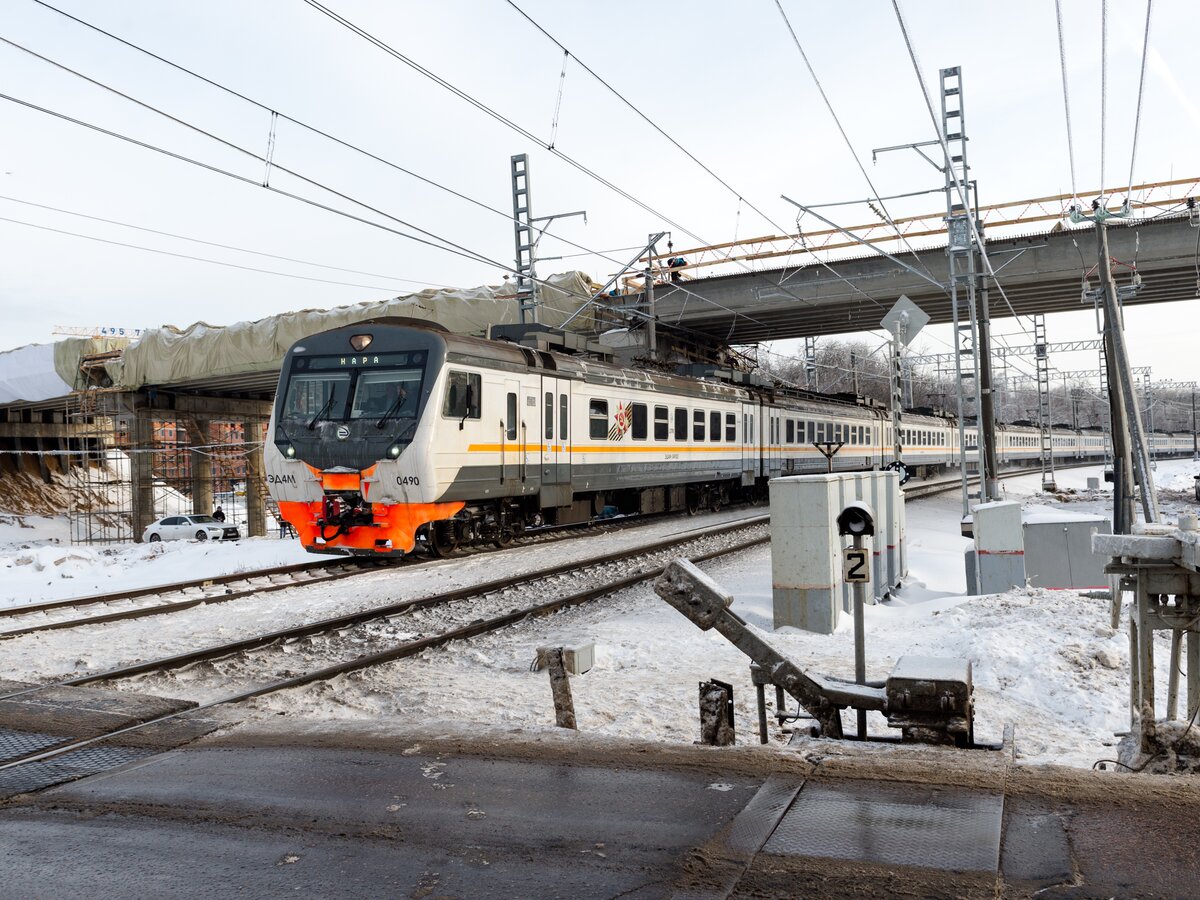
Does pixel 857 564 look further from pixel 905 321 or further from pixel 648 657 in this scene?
pixel 905 321

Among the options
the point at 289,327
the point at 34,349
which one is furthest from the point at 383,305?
the point at 34,349

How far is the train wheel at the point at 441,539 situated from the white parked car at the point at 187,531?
60.8 ft

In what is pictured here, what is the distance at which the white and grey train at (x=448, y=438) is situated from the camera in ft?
41.4

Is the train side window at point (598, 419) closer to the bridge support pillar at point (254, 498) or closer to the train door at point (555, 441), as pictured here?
the train door at point (555, 441)

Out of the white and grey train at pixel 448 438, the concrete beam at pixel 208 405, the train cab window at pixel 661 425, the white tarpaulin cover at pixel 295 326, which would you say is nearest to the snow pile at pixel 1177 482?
Answer: the white tarpaulin cover at pixel 295 326

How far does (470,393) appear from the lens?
43.9 feet

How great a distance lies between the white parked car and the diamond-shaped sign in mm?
23357

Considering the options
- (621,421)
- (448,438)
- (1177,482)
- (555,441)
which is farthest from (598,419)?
(1177,482)

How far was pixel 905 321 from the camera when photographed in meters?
14.5

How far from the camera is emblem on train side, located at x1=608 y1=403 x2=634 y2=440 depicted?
17.8 m

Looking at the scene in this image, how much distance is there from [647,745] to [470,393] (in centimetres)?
902

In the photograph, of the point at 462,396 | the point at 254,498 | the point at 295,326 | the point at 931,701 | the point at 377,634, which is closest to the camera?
the point at 931,701

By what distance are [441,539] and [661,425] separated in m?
7.05

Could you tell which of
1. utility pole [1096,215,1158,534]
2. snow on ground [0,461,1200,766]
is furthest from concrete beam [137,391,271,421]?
utility pole [1096,215,1158,534]
